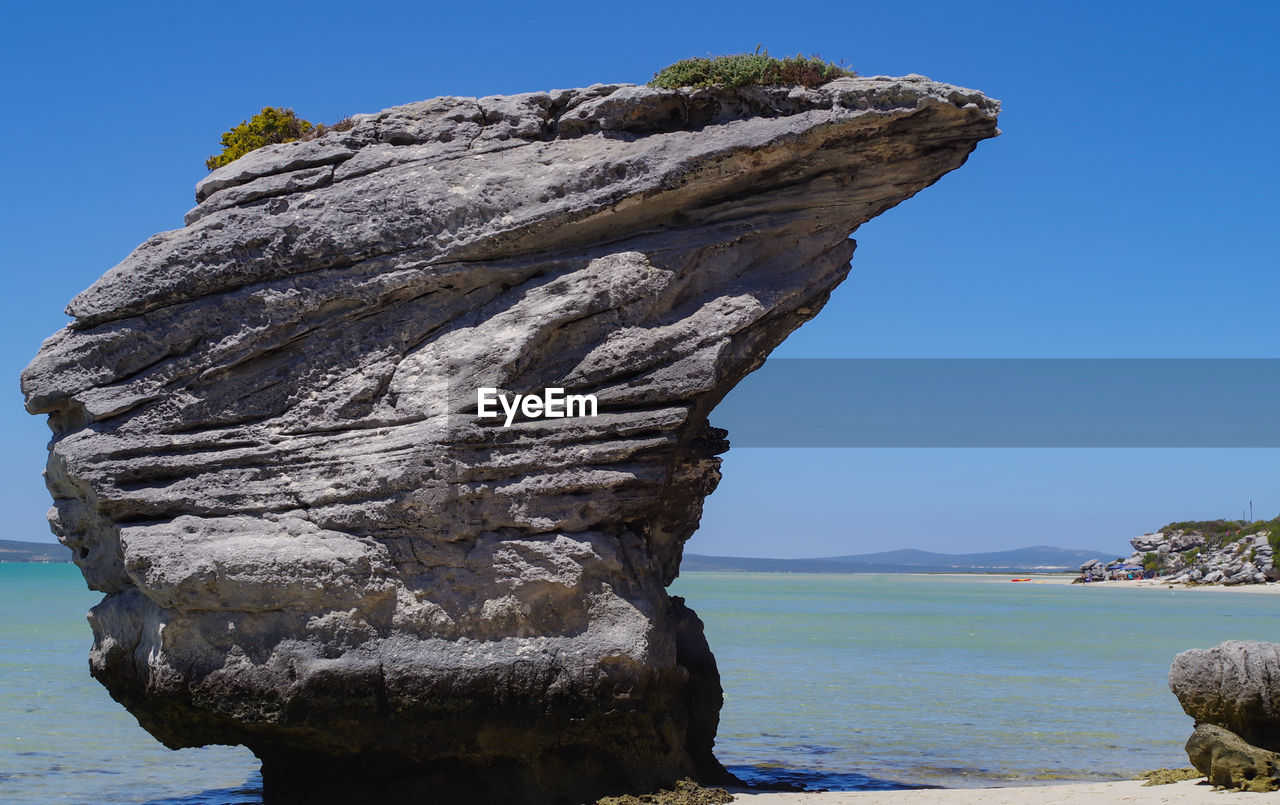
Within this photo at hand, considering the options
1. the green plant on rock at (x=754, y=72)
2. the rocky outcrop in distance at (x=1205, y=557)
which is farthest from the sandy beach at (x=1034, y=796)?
the rocky outcrop in distance at (x=1205, y=557)

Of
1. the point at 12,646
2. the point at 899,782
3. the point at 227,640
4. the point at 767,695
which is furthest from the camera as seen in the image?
the point at 12,646

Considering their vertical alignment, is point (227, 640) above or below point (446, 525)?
below

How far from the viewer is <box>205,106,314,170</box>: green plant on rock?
14.8 metres

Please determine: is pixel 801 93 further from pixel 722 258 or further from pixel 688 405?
pixel 688 405

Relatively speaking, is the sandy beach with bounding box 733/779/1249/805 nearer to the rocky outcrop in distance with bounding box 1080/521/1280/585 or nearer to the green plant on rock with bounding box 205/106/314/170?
the green plant on rock with bounding box 205/106/314/170

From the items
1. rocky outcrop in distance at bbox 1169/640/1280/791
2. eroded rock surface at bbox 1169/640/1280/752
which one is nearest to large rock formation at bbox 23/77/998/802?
rocky outcrop in distance at bbox 1169/640/1280/791

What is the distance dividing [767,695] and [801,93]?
13.8m

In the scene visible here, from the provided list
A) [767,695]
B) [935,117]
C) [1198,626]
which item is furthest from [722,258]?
[1198,626]

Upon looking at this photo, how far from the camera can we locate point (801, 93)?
41.4 feet

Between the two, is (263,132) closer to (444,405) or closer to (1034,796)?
(444,405)

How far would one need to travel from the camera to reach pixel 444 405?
12.1 metres

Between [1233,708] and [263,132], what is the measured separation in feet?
43.4

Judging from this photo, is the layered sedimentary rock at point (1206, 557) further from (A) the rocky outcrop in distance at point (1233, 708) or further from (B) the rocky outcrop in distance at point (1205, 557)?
(A) the rocky outcrop in distance at point (1233, 708)

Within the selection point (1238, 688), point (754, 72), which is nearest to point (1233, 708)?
point (1238, 688)
